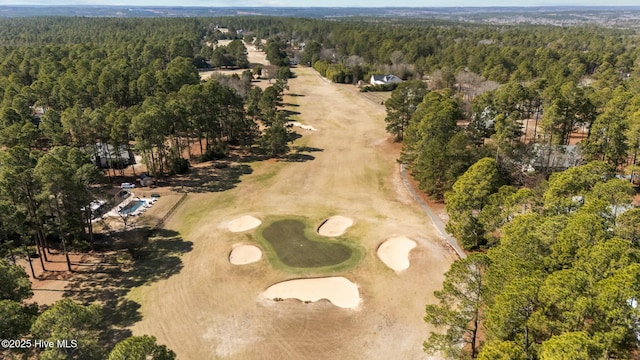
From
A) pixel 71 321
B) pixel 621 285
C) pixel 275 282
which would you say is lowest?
pixel 275 282

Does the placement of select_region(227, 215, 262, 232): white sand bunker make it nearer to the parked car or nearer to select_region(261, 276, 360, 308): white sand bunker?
select_region(261, 276, 360, 308): white sand bunker

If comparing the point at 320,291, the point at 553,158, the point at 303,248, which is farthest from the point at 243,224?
the point at 553,158

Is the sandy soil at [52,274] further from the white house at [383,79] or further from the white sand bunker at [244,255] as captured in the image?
the white house at [383,79]

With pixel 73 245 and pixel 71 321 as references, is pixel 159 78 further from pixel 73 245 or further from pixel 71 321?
pixel 71 321

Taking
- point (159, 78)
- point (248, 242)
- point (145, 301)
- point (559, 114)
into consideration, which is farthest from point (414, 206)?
point (159, 78)

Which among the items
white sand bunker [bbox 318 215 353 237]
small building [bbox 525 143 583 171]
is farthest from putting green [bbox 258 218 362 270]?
small building [bbox 525 143 583 171]

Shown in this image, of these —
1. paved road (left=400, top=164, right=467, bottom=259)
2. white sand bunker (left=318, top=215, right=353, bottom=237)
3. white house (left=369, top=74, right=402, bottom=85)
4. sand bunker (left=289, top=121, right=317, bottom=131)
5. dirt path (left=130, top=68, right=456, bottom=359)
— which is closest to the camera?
dirt path (left=130, top=68, right=456, bottom=359)
